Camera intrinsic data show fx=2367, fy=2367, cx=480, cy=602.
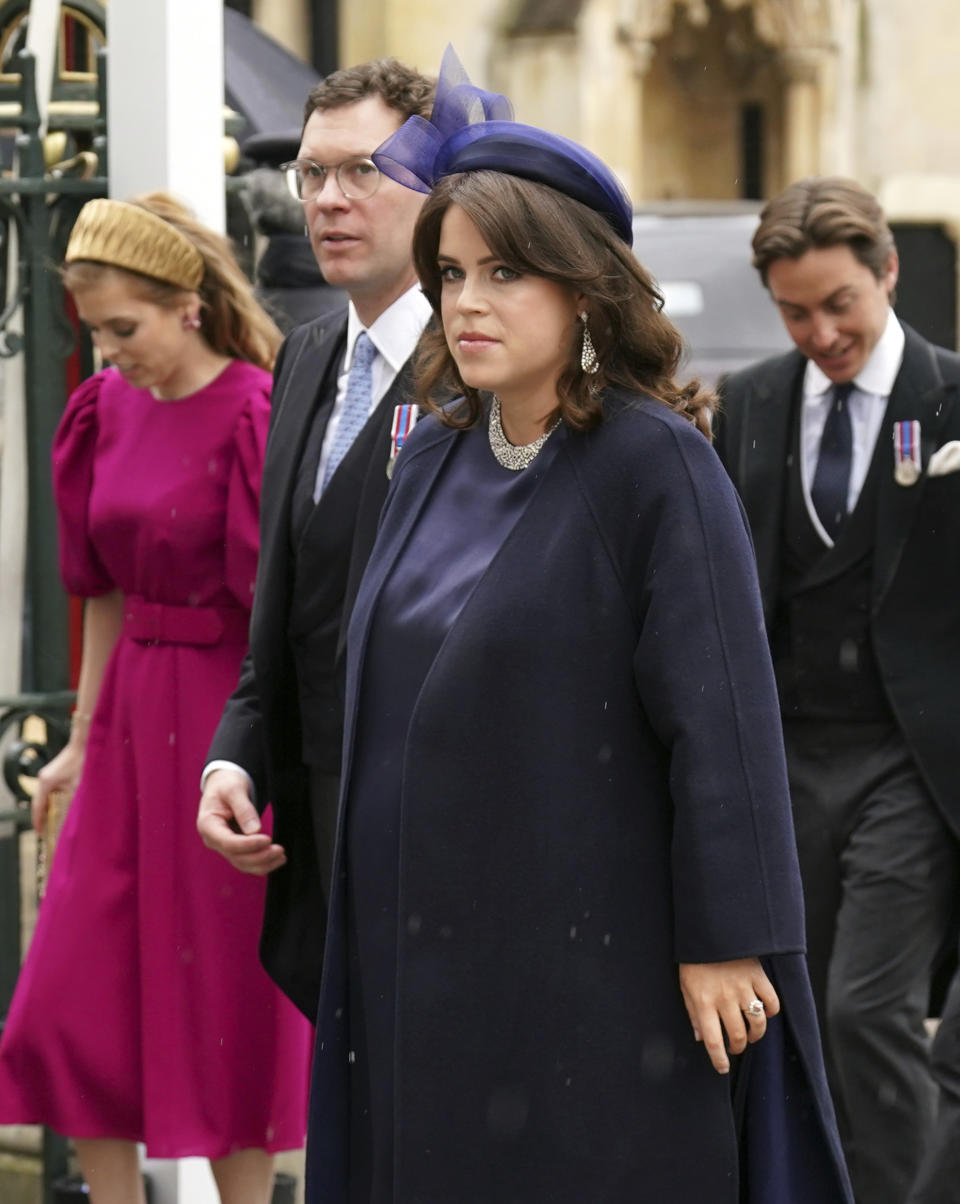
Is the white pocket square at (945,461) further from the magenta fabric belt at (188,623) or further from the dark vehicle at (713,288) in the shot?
the dark vehicle at (713,288)

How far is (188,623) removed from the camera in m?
4.77

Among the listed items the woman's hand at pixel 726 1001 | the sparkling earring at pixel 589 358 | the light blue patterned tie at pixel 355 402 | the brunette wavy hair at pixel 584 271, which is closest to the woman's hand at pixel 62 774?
the light blue patterned tie at pixel 355 402

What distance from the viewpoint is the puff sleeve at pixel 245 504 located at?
4.64 meters

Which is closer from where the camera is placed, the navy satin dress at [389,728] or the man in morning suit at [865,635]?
the navy satin dress at [389,728]

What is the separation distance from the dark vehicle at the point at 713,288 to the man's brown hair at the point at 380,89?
30.7ft

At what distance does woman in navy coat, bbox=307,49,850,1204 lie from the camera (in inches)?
128

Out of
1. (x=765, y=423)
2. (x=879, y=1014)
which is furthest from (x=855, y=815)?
(x=765, y=423)

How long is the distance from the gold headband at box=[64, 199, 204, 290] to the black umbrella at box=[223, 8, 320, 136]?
411 centimetres

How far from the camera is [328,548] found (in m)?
4.14

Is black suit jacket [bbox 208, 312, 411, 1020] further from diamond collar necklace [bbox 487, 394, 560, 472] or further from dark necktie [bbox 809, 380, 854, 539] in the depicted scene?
dark necktie [bbox 809, 380, 854, 539]

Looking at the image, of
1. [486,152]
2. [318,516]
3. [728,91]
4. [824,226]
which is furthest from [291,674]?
[728,91]

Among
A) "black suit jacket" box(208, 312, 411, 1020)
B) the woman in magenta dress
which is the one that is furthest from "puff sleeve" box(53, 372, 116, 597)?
"black suit jacket" box(208, 312, 411, 1020)

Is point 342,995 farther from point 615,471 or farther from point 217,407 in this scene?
point 217,407

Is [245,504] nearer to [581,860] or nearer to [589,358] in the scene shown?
[589,358]
